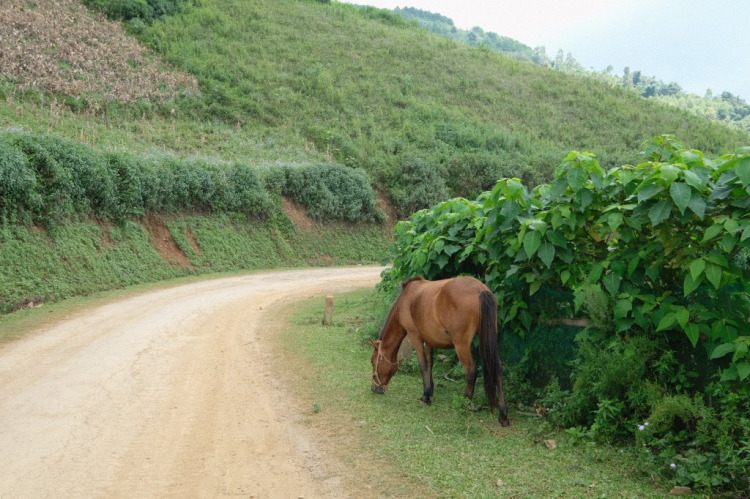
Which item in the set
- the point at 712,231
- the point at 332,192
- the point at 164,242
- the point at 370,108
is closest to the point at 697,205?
the point at 712,231

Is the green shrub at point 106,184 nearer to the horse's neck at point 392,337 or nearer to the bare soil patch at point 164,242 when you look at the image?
the bare soil patch at point 164,242

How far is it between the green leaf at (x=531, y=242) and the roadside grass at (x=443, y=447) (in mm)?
→ 1981

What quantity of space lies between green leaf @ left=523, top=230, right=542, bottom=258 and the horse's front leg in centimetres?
206

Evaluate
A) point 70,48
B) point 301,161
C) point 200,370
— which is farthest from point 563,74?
point 200,370

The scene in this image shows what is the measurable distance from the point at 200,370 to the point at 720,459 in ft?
25.1

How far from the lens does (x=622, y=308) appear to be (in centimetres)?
638

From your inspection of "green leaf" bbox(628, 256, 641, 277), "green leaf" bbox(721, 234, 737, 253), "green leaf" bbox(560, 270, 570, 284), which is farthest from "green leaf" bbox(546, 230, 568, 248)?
"green leaf" bbox(721, 234, 737, 253)

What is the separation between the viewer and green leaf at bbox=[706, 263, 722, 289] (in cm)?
560

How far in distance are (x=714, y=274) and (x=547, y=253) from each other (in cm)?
187

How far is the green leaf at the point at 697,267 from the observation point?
566 cm

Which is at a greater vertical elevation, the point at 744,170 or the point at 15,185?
the point at 744,170

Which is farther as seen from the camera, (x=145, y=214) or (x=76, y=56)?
(x=76, y=56)

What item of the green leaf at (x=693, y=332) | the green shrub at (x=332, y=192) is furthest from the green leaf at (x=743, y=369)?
the green shrub at (x=332, y=192)

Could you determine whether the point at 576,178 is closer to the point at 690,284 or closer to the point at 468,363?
the point at 690,284
